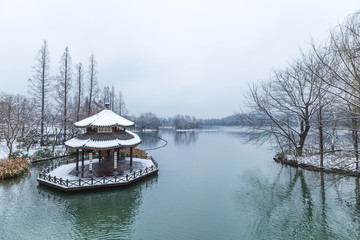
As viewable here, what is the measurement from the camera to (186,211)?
9.56 m

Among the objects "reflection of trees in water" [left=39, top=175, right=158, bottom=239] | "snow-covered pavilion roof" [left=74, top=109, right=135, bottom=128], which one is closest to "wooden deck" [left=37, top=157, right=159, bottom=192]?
"reflection of trees in water" [left=39, top=175, right=158, bottom=239]

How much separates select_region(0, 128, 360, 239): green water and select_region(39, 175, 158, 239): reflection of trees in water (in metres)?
0.04

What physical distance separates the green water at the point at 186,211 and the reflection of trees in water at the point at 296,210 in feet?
0.14

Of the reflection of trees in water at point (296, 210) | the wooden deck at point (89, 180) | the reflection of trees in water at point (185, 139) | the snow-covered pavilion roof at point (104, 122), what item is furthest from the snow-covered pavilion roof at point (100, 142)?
the reflection of trees in water at point (185, 139)

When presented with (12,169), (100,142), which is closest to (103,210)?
(100,142)

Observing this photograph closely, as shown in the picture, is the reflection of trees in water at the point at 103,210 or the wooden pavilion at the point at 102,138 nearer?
the reflection of trees in water at the point at 103,210

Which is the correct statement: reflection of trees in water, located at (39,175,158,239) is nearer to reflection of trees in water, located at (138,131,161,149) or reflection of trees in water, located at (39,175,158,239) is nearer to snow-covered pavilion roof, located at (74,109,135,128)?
snow-covered pavilion roof, located at (74,109,135,128)

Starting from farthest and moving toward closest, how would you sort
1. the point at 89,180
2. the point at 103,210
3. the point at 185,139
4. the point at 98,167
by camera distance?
1. the point at 185,139
2. the point at 98,167
3. the point at 89,180
4. the point at 103,210

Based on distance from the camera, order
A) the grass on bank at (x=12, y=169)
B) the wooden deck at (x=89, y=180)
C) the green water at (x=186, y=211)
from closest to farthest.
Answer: the green water at (x=186, y=211) → the wooden deck at (x=89, y=180) → the grass on bank at (x=12, y=169)

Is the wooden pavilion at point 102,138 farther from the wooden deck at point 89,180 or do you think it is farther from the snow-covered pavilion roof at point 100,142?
the wooden deck at point 89,180

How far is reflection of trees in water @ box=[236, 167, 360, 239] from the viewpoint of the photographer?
764cm

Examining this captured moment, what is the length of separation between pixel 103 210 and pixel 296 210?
1087 cm

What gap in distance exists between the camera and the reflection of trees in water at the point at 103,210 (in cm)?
764

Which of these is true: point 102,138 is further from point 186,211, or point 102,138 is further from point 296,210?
point 296,210
